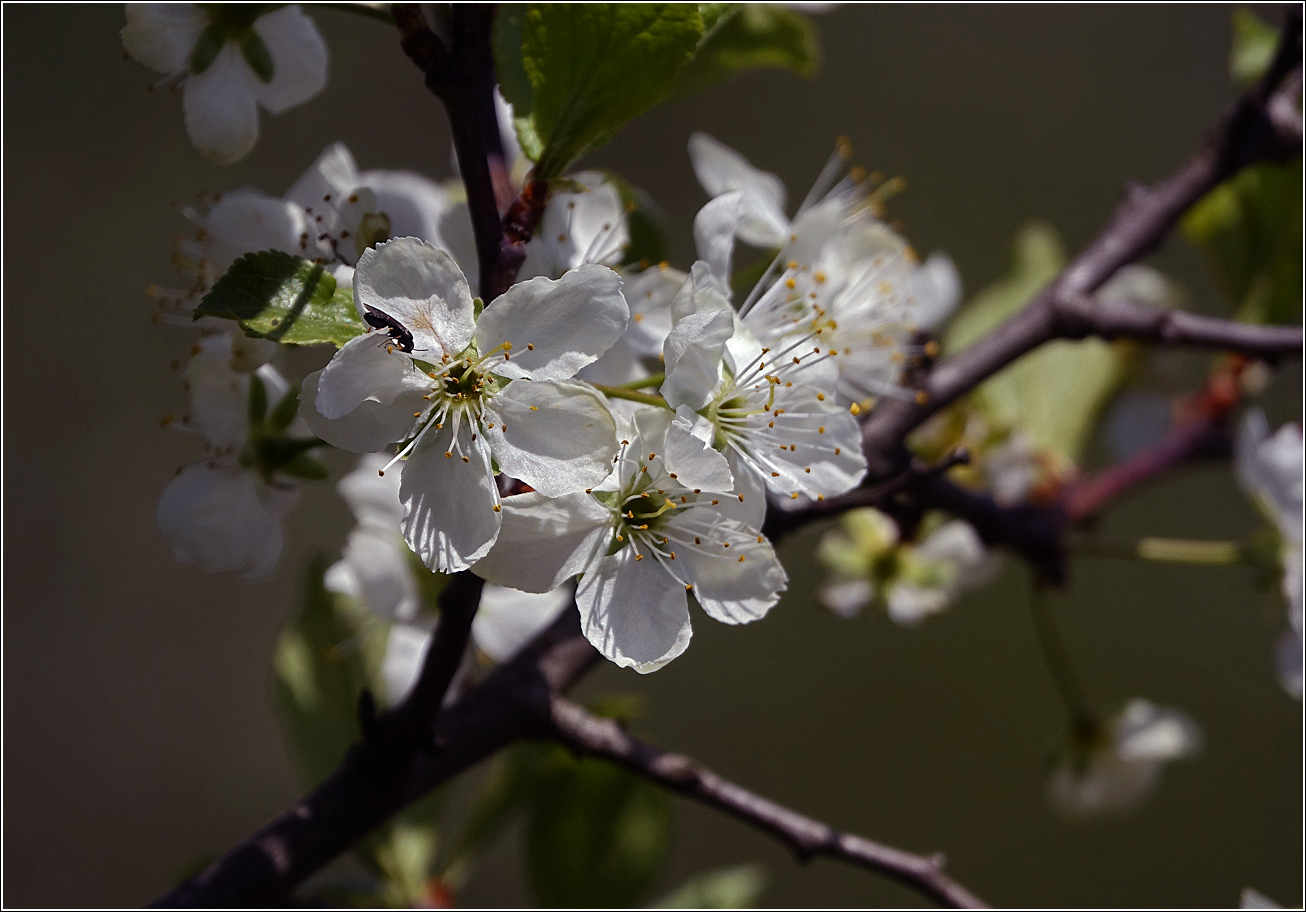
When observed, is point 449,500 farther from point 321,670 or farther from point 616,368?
point 321,670

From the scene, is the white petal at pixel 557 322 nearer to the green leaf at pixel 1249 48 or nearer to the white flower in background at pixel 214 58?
the white flower in background at pixel 214 58

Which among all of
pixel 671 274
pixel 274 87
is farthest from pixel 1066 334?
pixel 274 87

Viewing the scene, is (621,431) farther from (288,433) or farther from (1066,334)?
(1066,334)

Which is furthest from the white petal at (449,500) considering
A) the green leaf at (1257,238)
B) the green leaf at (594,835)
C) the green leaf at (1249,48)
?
the green leaf at (1249,48)

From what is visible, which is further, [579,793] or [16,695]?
[16,695]

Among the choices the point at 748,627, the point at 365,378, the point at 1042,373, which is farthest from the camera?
the point at 748,627

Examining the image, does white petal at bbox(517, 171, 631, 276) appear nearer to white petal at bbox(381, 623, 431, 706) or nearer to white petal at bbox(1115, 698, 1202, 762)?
white petal at bbox(381, 623, 431, 706)

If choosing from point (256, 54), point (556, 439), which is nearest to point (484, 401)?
point (556, 439)
